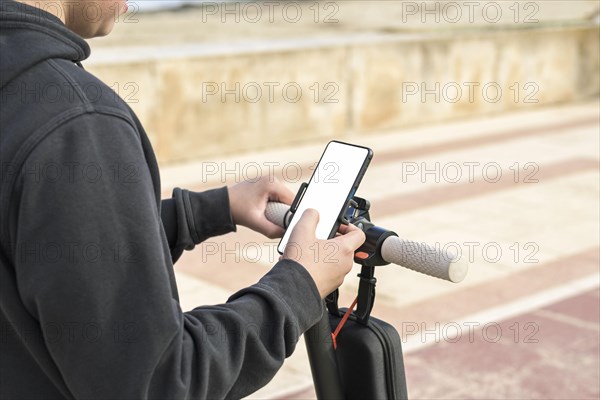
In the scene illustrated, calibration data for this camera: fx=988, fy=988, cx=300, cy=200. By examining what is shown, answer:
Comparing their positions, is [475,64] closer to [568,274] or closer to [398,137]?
[398,137]

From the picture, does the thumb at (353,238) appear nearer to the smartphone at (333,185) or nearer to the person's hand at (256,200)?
the smartphone at (333,185)

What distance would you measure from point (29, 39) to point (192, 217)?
809 millimetres

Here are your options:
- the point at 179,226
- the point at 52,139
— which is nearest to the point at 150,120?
the point at 179,226

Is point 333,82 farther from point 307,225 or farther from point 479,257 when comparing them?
point 307,225

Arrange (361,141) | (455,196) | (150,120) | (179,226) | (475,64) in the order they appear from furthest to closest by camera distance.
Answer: (475,64), (361,141), (150,120), (455,196), (179,226)

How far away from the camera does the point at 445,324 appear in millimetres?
4883

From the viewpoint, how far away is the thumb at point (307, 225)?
1.68 metres

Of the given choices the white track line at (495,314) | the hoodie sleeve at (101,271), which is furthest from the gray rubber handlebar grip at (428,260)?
the white track line at (495,314)

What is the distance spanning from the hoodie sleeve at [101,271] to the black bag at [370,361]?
1.83 ft

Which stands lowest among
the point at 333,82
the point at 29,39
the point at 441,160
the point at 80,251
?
the point at 441,160

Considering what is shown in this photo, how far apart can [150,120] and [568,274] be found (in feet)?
13.5

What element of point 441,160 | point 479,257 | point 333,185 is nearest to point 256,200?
point 333,185

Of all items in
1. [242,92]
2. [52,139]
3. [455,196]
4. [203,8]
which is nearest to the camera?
[52,139]

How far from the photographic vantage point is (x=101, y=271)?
1.34m
